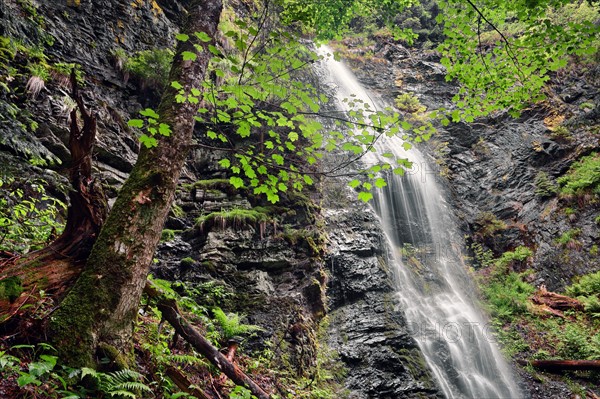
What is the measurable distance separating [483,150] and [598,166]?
4894mm

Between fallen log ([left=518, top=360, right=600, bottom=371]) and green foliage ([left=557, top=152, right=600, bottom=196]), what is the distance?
19.5 feet

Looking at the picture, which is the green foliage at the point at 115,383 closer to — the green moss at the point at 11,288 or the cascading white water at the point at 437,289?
the green moss at the point at 11,288

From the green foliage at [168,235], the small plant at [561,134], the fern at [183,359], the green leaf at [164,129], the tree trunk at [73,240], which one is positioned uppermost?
the small plant at [561,134]

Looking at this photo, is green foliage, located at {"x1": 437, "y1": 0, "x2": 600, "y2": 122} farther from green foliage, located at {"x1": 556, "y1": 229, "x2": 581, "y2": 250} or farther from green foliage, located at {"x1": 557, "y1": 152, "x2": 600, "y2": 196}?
green foliage, located at {"x1": 557, "y1": 152, "x2": 600, "y2": 196}

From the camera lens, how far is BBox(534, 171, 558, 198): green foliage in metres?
12.2

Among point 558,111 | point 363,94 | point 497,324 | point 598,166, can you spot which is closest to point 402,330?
point 497,324

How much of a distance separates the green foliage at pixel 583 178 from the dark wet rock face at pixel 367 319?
6.69 metres

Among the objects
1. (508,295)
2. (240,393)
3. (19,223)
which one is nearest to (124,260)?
(240,393)

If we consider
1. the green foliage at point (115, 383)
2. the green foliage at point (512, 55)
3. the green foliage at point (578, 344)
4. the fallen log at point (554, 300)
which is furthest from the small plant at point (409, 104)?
the green foliage at point (115, 383)

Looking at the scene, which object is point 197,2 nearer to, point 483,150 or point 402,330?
point 402,330

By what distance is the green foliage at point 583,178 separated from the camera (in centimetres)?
1091

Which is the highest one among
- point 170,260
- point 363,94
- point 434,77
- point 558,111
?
point 434,77

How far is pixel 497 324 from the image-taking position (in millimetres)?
9461

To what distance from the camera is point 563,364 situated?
24.8 feet
